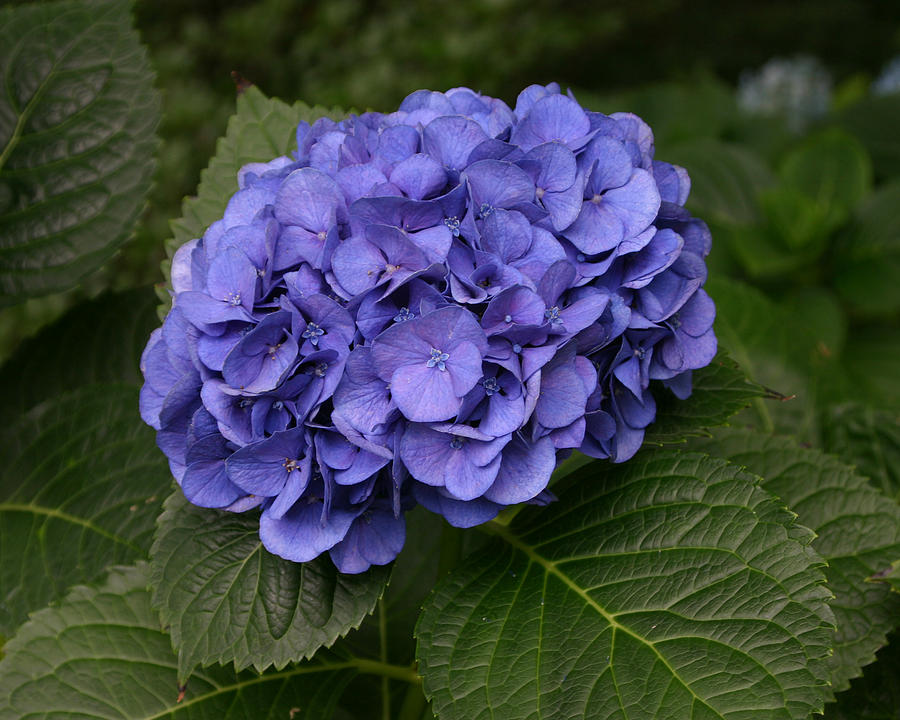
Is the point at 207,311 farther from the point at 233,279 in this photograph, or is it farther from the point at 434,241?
the point at 434,241

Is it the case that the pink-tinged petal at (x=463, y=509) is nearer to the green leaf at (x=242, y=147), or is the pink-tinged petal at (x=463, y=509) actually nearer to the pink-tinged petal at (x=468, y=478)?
the pink-tinged petal at (x=468, y=478)

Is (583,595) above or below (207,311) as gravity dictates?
below

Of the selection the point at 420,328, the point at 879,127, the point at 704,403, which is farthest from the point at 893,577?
the point at 879,127

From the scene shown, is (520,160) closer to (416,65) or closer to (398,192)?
(398,192)

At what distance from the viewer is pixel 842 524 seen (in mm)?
1194

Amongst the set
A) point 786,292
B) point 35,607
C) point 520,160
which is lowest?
point 786,292

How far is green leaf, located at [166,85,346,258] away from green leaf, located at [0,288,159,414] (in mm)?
289


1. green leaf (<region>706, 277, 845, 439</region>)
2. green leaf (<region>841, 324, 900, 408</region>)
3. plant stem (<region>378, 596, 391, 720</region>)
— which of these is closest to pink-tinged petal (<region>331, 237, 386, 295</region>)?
plant stem (<region>378, 596, 391, 720</region>)

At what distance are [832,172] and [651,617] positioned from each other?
2.06 metres

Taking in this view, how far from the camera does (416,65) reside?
440 centimetres

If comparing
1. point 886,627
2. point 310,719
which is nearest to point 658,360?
point 886,627

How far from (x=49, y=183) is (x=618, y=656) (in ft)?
3.57

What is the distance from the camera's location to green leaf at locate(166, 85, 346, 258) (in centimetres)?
120

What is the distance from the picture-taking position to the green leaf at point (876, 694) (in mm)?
1203
